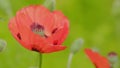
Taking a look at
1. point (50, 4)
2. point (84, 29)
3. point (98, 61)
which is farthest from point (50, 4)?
point (84, 29)

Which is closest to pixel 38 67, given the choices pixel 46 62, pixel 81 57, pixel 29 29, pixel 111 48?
pixel 29 29

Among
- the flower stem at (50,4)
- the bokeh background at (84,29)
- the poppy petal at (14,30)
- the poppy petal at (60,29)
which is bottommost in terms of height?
the bokeh background at (84,29)

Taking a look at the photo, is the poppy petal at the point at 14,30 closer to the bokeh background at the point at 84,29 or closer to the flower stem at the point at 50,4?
the flower stem at the point at 50,4

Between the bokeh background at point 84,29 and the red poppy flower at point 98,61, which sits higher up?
the red poppy flower at point 98,61

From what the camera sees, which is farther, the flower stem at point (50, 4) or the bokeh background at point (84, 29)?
the bokeh background at point (84, 29)

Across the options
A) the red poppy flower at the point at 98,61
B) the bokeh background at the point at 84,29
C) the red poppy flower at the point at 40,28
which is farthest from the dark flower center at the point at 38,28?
the bokeh background at the point at 84,29

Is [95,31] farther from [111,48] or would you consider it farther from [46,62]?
[46,62]
